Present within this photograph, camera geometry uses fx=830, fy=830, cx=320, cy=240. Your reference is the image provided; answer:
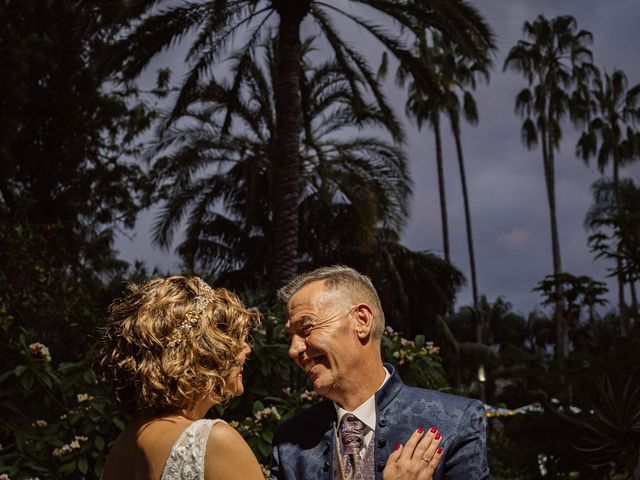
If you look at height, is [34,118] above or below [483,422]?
above

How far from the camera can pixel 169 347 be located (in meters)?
2.65

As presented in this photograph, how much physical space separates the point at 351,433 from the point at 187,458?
773mm

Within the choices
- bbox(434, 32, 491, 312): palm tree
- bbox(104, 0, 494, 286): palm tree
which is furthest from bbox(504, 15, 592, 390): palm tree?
bbox(104, 0, 494, 286): palm tree

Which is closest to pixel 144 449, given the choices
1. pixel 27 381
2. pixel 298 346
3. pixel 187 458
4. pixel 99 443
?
pixel 187 458

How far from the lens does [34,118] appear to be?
66.0ft

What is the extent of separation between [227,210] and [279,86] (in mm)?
9382

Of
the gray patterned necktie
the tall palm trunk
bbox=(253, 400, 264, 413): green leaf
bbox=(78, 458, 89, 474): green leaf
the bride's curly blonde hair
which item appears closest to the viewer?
the bride's curly blonde hair

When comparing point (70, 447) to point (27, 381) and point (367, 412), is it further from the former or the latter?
point (367, 412)

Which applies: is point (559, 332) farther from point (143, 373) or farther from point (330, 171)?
point (143, 373)

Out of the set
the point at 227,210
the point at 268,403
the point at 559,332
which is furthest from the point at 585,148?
the point at 268,403

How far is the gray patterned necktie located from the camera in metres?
3.03

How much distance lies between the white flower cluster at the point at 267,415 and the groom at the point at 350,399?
2711 millimetres

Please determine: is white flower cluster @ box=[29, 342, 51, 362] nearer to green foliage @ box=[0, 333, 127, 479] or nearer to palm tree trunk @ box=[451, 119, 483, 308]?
green foliage @ box=[0, 333, 127, 479]

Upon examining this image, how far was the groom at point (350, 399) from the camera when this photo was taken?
3000 mm
